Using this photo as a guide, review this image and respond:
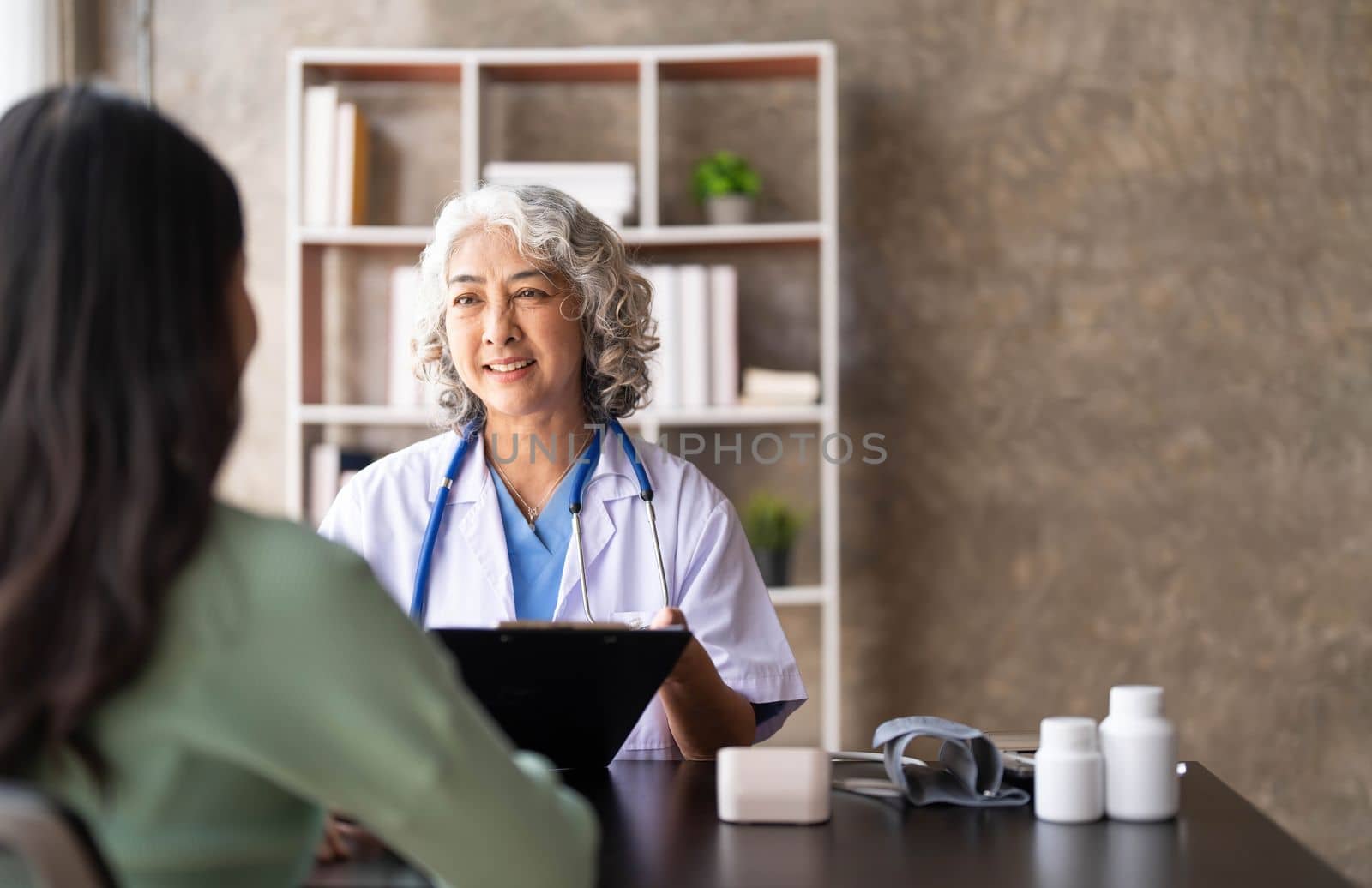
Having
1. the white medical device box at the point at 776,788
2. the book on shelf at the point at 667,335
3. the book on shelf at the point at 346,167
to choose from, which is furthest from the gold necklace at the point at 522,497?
the book on shelf at the point at 346,167

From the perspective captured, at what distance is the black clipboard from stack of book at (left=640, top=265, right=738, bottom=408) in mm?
1711

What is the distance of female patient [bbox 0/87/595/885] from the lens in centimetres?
78

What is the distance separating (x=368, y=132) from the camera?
3.49m

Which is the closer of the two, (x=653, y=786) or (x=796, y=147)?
(x=653, y=786)

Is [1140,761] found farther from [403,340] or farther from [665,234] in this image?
[403,340]

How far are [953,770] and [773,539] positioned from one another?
1832 mm

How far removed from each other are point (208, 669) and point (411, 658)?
0.40 feet

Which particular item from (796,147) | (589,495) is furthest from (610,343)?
(796,147)

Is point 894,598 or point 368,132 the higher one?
point 368,132

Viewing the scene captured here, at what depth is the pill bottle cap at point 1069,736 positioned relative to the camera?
4.33ft

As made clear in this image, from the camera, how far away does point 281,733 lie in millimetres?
785

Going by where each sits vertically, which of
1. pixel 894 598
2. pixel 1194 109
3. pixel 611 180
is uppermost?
pixel 1194 109

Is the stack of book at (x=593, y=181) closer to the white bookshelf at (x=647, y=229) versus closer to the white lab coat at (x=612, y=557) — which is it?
the white bookshelf at (x=647, y=229)

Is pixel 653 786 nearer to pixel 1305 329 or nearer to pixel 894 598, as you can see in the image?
pixel 894 598
